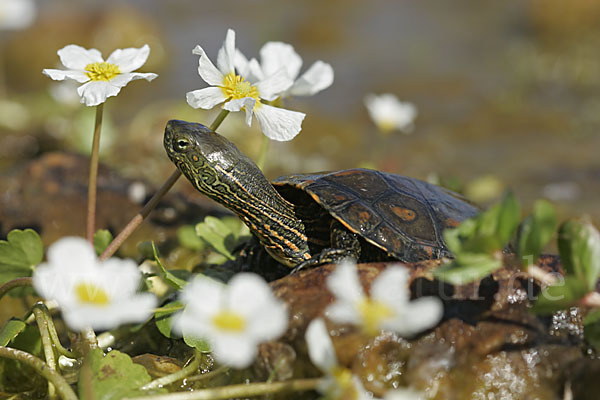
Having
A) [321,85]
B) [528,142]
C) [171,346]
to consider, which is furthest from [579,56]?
[171,346]

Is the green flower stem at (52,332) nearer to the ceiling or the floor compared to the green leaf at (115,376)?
nearer to the floor

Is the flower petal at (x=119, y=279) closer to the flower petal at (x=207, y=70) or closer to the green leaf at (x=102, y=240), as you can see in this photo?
the flower petal at (x=207, y=70)

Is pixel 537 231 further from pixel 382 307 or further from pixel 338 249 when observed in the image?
pixel 338 249

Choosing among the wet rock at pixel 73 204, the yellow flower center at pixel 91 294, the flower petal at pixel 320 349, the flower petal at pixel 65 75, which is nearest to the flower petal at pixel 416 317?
the flower petal at pixel 320 349

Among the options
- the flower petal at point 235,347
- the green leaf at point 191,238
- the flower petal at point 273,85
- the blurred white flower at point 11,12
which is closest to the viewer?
the flower petal at point 235,347

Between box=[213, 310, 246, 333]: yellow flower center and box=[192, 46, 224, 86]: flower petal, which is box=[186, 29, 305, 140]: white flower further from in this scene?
box=[213, 310, 246, 333]: yellow flower center
